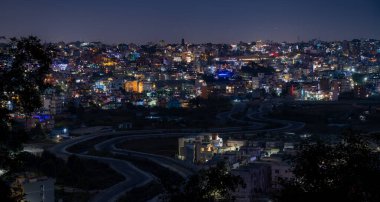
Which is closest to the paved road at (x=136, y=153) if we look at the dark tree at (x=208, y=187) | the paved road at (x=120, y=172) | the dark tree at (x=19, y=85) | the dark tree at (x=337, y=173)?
the paved road at (x=120, y=172)

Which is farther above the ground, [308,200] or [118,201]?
[308,200]

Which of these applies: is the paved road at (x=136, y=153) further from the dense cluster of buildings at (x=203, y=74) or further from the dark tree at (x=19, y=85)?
the dark tree at (x=19, y=85)

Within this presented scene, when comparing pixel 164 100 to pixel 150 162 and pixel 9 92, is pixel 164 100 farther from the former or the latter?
pixel 9 92

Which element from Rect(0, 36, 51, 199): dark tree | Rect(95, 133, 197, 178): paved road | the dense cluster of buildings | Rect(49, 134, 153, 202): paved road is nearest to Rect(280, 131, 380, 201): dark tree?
Rect(0, 36, 51, 199): dark tree

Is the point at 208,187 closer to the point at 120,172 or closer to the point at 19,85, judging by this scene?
the point at 19,85

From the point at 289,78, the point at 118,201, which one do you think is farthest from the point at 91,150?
the point at 289,78
